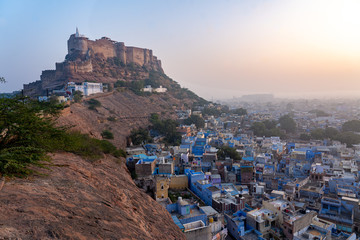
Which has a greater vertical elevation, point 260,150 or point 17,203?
point 17,203

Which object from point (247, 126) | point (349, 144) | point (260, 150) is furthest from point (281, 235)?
point (247, 126)

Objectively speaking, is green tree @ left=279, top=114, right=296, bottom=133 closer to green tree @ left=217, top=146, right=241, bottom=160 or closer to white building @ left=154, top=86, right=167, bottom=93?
green tree @ left=217, top=146, right=241, bottom=160

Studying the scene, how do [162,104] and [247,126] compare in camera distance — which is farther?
[162,104]

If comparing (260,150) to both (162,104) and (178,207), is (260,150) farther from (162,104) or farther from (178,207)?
(162,104)

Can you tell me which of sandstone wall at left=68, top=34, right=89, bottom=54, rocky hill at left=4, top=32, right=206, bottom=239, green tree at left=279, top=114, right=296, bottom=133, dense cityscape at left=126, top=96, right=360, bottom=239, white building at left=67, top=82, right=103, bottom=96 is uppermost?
sandstone wall at left=68, top=34, right=89, bottom=54

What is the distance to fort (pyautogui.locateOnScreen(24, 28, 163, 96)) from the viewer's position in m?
30.9

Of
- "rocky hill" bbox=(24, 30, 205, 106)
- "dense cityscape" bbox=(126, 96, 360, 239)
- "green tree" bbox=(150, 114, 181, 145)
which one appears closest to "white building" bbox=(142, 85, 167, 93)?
"rocky hill" bbox=(24, 30, 205, 106)

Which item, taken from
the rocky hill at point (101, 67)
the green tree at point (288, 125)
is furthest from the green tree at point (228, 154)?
the rocky hill at point (101, 67)

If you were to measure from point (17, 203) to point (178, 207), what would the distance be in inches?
270

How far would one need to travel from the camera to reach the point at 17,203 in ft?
8.28

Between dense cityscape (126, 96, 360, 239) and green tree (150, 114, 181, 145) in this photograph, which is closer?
dense cityscape (126, 96, 360, 239)

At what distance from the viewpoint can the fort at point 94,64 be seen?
101 feet

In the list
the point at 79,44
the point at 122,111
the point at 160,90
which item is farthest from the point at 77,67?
the point at 160,90

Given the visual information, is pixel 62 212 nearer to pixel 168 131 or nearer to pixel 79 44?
pixel 168 131
